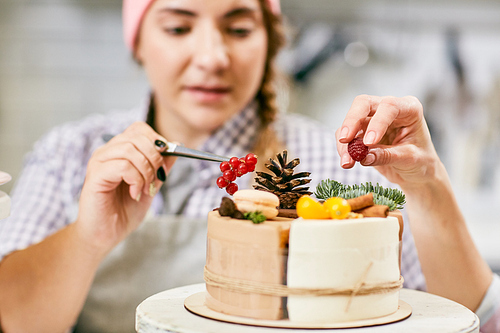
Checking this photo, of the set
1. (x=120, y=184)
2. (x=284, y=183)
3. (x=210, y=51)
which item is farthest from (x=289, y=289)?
(x=210, y=51)

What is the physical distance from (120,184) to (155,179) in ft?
0.28

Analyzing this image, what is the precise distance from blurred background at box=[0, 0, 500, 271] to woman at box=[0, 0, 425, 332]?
74 cm

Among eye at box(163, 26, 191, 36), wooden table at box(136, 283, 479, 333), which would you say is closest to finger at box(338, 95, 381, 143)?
wooden table at box(136, 283, 479, 333)

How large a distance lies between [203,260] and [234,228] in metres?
0.73

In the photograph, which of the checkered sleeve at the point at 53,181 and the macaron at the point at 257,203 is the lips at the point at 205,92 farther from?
the macaron at the point at 257,203

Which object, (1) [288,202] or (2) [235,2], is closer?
(1) [288,202]

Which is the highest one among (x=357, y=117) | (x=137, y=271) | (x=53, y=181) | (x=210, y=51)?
(x=210, y=51)

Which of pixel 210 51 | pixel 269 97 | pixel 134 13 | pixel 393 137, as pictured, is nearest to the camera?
pixel 393 137

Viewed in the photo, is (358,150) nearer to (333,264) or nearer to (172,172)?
(333,264)

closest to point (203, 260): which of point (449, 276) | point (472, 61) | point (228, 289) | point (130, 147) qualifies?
point (130, 147)

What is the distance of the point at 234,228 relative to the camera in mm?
516

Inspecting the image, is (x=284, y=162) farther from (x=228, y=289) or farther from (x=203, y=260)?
(x=203, y=260)

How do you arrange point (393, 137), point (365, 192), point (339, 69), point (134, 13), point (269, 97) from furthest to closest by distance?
1. point (339, 69)
2. point (269, 97)
3. point (134, 13)
4. point (393, 137)
5. point (365, 192)

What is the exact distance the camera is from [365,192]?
60cm
